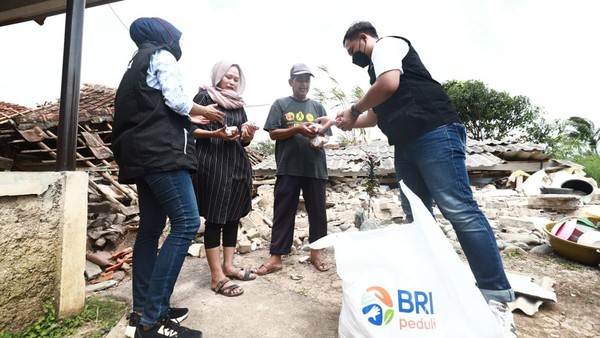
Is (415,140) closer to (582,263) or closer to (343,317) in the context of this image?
(343,317)

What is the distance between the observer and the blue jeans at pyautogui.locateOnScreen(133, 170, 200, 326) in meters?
1.60

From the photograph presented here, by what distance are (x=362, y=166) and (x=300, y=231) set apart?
11.9 ft

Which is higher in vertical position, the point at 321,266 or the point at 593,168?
the point at 593,168

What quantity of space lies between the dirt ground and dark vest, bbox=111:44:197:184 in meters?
1.42

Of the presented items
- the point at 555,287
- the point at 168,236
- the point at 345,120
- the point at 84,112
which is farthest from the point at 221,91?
the point at 84,112

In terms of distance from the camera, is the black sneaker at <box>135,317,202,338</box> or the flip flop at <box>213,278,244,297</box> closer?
the black sneaker at <box>135,317,202,338</box>

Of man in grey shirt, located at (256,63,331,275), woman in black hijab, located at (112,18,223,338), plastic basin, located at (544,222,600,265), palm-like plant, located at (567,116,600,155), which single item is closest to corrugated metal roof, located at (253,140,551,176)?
plastic basin, located at (544,222,600,265)

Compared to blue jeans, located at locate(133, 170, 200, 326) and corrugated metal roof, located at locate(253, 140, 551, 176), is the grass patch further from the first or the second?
corrugated metal roof, located at locate(253, 140, 551, 176)

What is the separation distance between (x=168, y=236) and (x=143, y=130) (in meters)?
0.58

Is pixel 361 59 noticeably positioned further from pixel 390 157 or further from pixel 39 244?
pixel 390 157

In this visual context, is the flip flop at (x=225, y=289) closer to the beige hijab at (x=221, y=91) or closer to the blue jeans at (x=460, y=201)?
the beige hijab at (x=221, y=91)

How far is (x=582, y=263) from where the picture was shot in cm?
275

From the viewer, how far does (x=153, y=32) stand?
1717mm

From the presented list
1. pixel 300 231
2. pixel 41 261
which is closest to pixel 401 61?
pixel 41 261
